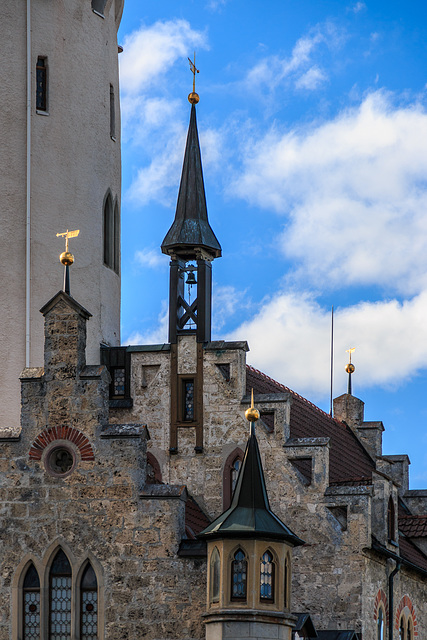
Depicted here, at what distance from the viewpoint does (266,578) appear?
36.5 metres

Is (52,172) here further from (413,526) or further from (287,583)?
(413,526)

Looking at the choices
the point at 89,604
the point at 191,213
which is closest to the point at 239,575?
the point at 89,604

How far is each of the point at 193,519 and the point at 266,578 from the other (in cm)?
488

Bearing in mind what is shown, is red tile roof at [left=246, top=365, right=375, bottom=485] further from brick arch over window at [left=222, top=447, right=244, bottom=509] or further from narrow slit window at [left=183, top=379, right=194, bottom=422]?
brick arch over window at [left=222, top=447, right=244, bottom=509]

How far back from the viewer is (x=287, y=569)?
3709 centimetres

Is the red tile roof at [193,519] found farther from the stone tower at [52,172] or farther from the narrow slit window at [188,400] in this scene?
the stone tower at [52,172]

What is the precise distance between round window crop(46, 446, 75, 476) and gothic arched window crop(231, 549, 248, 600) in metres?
4.56

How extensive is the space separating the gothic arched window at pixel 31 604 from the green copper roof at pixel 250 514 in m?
4.09

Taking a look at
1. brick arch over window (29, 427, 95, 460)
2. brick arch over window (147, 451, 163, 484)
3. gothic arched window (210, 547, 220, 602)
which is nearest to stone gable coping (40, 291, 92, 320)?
brick arch over window (29, 427, 95, 460)

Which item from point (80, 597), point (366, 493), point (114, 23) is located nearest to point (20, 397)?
point (80, 597)

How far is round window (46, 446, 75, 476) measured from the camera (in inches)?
1522

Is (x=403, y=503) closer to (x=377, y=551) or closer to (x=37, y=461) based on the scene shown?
(x=377, y=551)

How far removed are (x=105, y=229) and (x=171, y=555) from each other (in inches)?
458

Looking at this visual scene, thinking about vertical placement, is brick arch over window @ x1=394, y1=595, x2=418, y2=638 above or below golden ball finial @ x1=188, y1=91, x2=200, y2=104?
below
